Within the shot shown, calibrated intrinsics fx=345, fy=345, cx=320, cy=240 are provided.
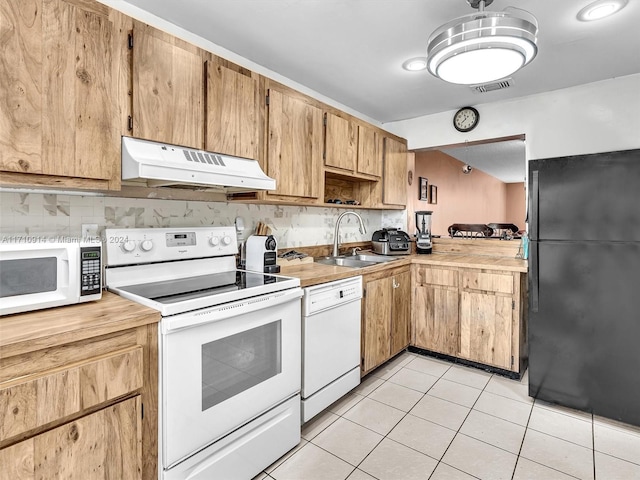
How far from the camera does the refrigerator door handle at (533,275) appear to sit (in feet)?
7.72

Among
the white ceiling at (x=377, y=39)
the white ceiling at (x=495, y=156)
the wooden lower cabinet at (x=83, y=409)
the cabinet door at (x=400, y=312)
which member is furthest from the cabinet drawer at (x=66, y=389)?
the white ceiling at (x=495, y=156)

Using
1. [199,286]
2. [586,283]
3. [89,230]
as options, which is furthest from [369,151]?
[89,230]

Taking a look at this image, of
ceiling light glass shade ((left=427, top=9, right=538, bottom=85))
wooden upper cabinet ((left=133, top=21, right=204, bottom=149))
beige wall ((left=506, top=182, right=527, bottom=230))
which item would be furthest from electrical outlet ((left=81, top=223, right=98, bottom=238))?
beige wall ((left=506, top=182, right=527, bottom=230))

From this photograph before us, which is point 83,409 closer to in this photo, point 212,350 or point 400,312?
point 212,350

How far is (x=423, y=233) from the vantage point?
11.9ft

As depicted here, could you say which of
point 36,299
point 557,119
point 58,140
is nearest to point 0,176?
point 58,140

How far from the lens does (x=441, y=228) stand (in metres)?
6.00

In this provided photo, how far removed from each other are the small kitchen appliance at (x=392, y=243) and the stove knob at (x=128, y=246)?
2342mm

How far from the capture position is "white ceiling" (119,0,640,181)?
1.88m

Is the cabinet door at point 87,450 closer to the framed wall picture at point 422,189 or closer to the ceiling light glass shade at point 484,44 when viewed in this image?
the ceiling light glass shade at point 484,44

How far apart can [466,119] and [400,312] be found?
2.05m

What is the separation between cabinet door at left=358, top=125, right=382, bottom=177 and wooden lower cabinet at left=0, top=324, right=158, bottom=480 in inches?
90.6

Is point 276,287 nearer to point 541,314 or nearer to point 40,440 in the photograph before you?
point 40,440

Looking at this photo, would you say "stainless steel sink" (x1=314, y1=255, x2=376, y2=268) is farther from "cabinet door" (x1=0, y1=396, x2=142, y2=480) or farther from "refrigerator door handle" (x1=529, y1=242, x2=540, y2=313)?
"cabinet door" (x1=0, y1=396, x2=142, y2=480)
